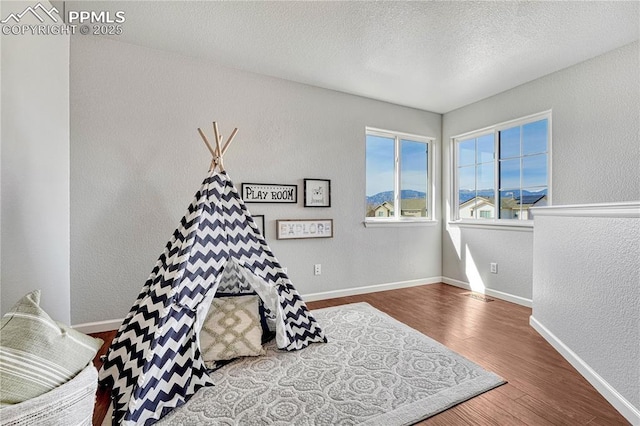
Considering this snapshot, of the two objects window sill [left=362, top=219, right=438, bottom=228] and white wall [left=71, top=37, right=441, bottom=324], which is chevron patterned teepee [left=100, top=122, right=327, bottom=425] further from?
window sill [left=362, top=219, right=438, bottom=228]

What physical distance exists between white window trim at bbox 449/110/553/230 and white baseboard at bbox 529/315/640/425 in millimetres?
1317

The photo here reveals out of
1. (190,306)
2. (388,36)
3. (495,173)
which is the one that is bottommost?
(190,306)

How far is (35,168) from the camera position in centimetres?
184

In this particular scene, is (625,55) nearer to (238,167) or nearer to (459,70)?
(459,70)

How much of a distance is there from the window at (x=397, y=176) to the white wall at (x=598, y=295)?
179cm

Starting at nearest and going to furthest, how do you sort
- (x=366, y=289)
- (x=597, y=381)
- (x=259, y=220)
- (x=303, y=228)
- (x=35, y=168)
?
(x=597, y=381)
(x=35, y=168)
(x=259, y=220)
(x=303, y=228)
(x=366, y=289)

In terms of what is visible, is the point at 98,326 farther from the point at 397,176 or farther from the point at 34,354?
the point at 397,176

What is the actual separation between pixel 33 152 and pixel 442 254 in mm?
4456

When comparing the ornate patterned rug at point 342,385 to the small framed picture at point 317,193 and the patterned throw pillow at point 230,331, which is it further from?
the small framed picture at point 317,193

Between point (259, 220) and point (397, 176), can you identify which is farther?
point (397, 176)

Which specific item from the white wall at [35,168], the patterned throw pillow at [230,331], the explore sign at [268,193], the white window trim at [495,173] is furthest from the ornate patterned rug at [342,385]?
the white window trim at [495,173]

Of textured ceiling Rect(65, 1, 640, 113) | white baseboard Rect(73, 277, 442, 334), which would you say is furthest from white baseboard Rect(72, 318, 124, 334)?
textured ceiling Rect(65, 1, 640, 113)

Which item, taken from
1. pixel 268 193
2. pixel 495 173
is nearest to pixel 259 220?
pixel 268 193

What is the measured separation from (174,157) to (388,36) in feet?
7.12
